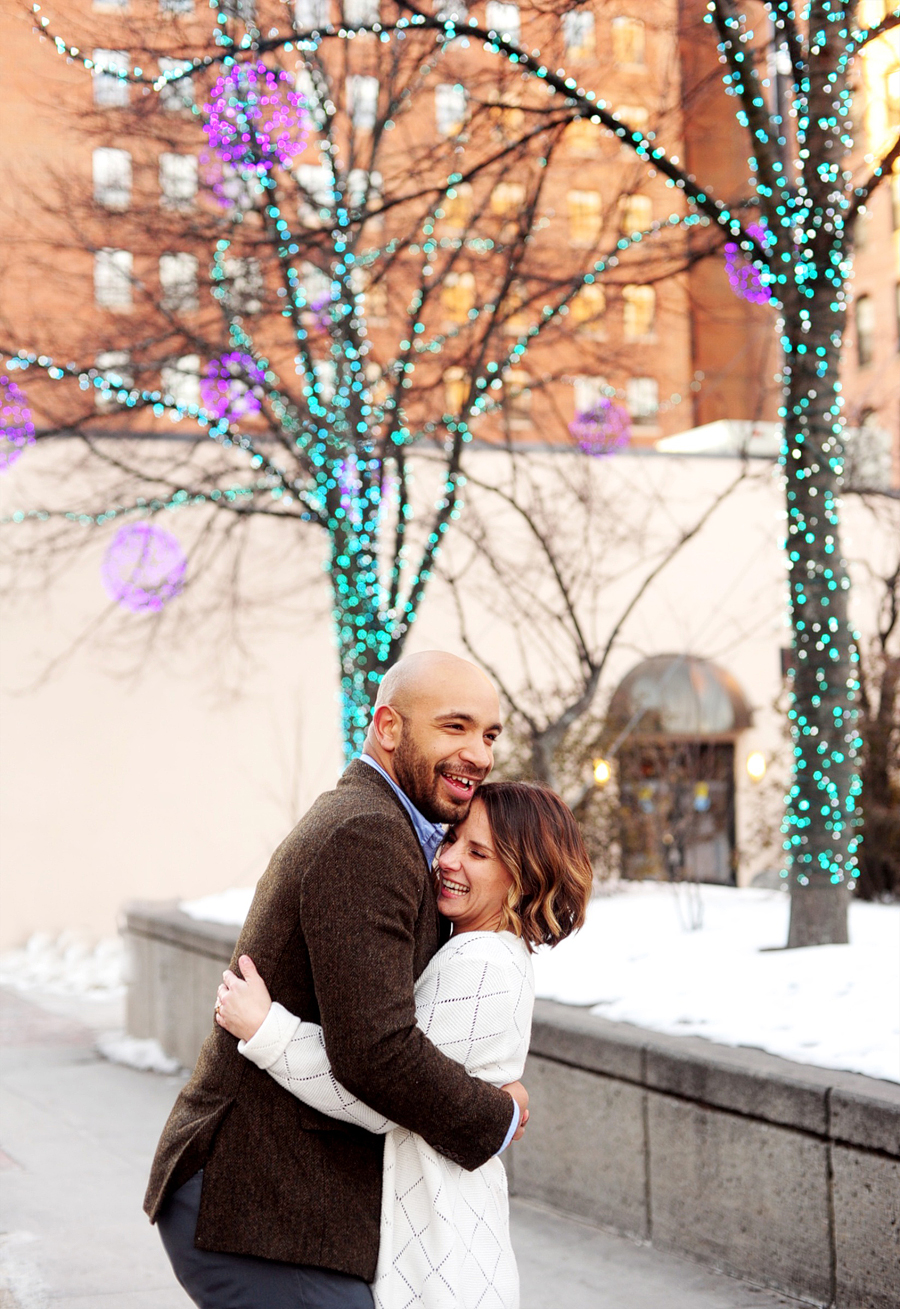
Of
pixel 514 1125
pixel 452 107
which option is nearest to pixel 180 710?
pixel 452 107

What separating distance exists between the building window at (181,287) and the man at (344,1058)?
26.8 ft

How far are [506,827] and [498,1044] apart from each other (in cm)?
36

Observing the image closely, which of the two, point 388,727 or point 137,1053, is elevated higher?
point 388,727

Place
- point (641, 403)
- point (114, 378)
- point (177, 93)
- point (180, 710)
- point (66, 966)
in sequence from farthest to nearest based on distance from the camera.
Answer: point (180, 710) → point (641, 403) → point (66, 966) → point (114, 378) → point (177, 93)

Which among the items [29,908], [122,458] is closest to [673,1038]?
[122,458]

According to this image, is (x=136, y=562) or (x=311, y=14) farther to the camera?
(x=136, y=562)

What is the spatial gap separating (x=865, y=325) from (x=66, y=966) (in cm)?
3379

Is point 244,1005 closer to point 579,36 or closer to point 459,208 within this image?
point 579,36

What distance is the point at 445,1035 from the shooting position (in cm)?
250

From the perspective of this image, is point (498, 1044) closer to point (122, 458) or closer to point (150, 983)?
point (150, 983)

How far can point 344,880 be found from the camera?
2414 millimetres

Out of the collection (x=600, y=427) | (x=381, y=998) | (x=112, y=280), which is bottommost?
(x=381, y=998)

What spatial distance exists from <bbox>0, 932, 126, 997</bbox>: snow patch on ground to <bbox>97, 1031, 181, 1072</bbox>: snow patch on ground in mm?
3390

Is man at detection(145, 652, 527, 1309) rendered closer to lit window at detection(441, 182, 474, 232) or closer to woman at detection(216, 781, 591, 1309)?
woman at detection(216, 781, 591, 1309)
